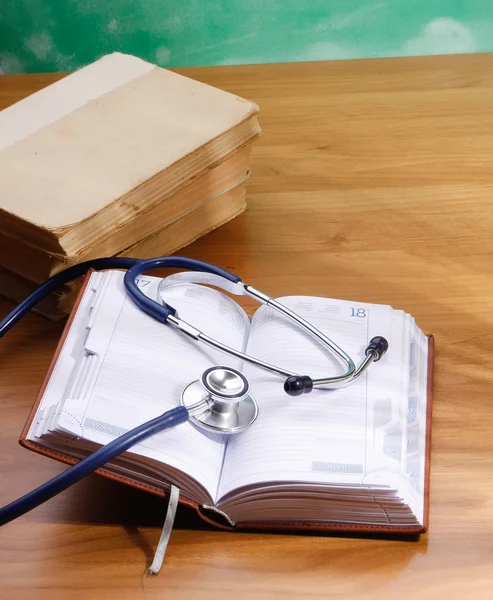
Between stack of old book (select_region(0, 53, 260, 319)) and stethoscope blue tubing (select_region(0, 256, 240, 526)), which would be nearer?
stethoscope blue tubing (select_region(0, 256, 240, 526))

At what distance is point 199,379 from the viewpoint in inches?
31.0

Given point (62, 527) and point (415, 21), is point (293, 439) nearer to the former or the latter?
point (62, 527)

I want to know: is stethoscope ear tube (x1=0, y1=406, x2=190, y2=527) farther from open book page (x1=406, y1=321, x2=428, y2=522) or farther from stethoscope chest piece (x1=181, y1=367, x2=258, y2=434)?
open book page (x1=406, y1=321, x2=428, y2=522)

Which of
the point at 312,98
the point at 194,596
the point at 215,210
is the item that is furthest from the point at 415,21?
the point at 194,596

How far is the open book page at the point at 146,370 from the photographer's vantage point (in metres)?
0.73

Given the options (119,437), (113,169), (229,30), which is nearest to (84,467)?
(119,437)

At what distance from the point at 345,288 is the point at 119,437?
0.42 meters

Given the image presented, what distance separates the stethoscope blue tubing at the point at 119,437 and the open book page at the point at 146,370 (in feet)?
0.05

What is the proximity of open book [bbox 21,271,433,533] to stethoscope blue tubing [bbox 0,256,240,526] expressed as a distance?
0.01 meters

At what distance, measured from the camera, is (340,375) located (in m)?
0.81

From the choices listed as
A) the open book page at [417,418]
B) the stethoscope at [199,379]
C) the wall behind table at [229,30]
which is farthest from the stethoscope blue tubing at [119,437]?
the wall behind table at [229,30]

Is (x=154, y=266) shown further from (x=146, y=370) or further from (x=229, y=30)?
(x=229, y=30)

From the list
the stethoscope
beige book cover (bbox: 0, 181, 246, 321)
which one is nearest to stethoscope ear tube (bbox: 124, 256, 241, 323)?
the stethoscope

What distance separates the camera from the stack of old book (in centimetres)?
92
